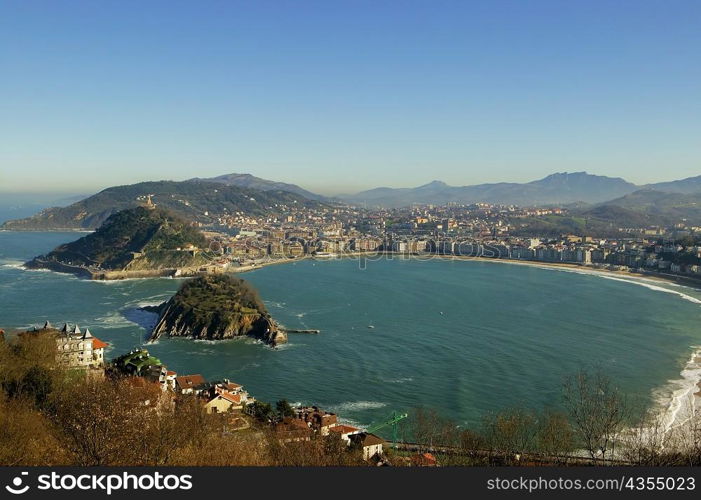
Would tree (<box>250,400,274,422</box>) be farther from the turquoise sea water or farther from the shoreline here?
the shoreline

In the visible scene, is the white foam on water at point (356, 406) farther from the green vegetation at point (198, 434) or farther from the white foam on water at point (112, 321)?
the white foam on water at point (112, 321)

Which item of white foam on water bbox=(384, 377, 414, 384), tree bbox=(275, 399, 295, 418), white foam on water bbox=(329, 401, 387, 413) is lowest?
white foam on water bbox=(329, 401, 387, 413)

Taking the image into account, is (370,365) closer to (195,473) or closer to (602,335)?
(602,335)

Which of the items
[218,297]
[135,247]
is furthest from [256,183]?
[218,297]

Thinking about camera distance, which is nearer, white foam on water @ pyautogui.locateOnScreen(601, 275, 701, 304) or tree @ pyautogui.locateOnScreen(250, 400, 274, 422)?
tree @ pyautogui.locateOnScreen(250, 400, 274, 422)

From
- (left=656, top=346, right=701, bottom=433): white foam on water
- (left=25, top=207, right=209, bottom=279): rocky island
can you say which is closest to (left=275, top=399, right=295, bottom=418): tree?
(left=656, top=346, right=701, bottom=433): white foam on water

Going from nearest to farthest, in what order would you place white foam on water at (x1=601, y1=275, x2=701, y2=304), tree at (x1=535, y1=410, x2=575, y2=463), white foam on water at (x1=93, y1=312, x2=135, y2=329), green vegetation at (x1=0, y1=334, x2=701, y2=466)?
1. green vegetation at (x1=0, y1=334, x2=701, y2=466)
2. tree at (x1=535, y1=410, x2=575, y2=463)
3. white foam on water at (x1=93, y1=312, x2=135, y2=329)
4. white foam on water at (x1=601, y1=275, x2=701, y2=304)

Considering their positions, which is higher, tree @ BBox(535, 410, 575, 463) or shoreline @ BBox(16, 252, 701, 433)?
tree @ BBox(535, 410, 575, 463)

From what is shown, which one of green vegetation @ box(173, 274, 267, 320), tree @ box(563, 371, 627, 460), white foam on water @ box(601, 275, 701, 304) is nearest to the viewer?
tree @ box(563, 371, 627, 460)

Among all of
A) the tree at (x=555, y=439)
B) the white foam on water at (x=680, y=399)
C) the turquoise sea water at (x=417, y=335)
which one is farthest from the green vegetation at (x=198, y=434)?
the turquoise sea water at (x=417, y=335)
